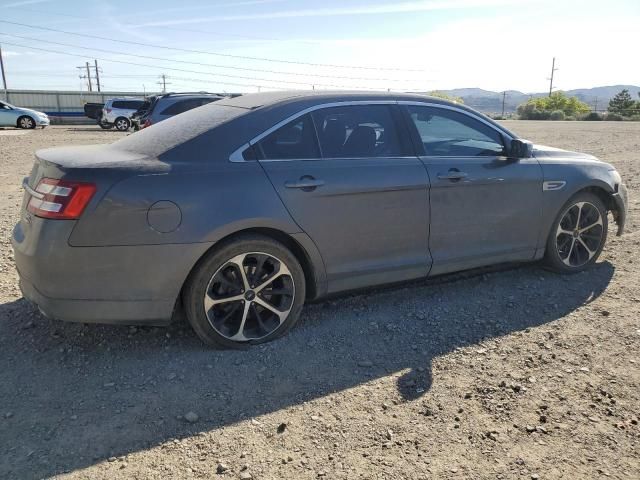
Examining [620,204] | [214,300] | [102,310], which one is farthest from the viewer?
[620,204]

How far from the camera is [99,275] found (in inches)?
123

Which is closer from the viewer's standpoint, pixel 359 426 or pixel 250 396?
pixel 359 426

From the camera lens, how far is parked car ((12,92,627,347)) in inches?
123

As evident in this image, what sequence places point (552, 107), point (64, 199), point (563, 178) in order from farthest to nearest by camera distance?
point (552, 107) → point (563, 178) → point (64, 199)

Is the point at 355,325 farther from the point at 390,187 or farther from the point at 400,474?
the point at 400,474

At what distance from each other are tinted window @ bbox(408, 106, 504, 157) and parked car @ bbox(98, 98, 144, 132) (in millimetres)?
27793

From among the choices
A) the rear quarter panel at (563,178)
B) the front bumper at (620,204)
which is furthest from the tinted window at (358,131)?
the front bumper at (620,204)

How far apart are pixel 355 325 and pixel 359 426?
118cm

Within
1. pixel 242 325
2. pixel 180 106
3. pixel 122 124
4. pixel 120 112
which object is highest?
pixel 180 106

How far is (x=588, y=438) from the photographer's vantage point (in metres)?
2.72

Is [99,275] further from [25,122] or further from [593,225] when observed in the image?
[25,122]

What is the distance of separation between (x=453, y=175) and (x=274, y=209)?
4.99ft

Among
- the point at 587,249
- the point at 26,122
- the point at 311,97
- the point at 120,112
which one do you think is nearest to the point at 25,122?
the point at 26,122

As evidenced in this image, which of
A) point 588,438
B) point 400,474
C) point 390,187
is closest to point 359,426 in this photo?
point 400,474
